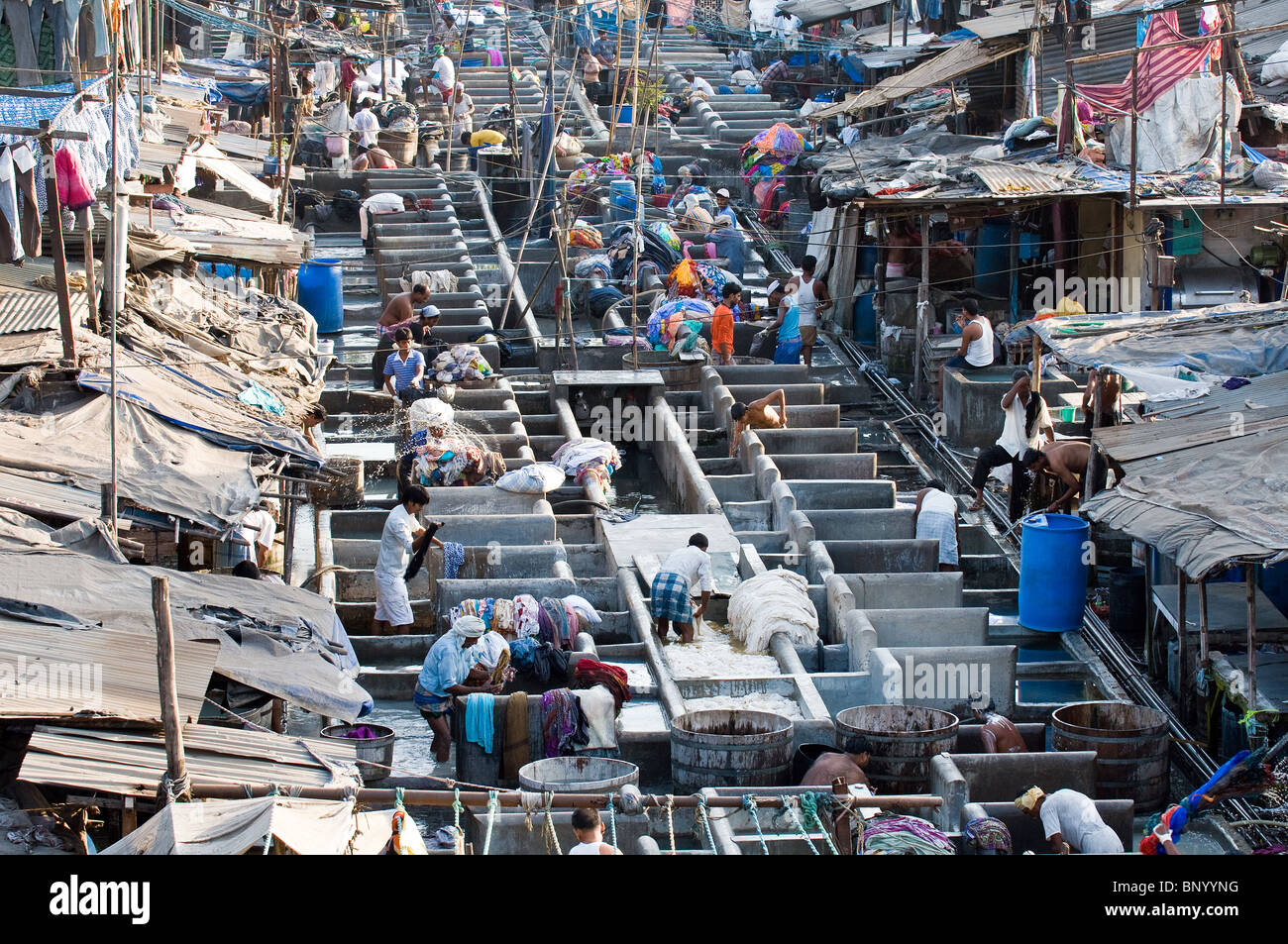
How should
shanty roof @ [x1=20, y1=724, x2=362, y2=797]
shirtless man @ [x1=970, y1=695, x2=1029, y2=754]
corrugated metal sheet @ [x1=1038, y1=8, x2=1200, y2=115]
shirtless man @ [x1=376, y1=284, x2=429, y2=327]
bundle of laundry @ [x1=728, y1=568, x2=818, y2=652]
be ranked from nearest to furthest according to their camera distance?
A: shanty roof @ [x1=20, y1=724, x2=362, y2=797] → shirtless man @ [x1=970, y1=695, x2=1029, y2=754] → bundle of laundry @ [x1=728, y1=568, x2=818, y2=652] → shirtless man @ [x1=376, y1=284, x2=429, y2=327] → corrugated metal sheet @ [x1=1038, y1=8, x2=1200, y2=115]

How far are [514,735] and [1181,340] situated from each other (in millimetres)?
7407

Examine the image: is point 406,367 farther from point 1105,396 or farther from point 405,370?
point 1105,396

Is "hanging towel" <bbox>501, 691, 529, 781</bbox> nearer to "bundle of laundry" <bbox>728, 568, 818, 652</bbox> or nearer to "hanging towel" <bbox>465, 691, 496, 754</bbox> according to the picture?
"hanging towel" <bbox>465, 691, 496, 754</bbox>

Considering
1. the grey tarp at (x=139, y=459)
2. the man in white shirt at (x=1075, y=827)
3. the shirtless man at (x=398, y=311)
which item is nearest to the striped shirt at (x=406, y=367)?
the shirtless man at (x=398, y=311)

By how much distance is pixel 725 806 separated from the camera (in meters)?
9.77

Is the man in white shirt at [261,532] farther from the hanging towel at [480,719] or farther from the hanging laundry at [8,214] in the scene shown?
the hanging towel at [480,719]

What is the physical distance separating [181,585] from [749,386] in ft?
39.1

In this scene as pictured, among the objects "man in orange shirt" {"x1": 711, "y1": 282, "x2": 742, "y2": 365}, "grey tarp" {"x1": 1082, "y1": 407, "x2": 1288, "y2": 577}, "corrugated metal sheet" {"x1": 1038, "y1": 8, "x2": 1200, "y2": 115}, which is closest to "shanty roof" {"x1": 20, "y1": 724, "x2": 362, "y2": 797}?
"grey tarp" {"x1": 1082, "y1": 407, "x2": 1288, "y2": 577}

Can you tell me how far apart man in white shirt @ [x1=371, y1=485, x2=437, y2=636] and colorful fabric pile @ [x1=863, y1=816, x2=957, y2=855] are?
17.6 feet

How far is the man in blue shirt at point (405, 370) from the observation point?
20.3 metres

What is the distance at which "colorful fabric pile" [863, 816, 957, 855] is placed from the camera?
931cm

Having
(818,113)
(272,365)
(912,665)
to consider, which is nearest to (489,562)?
(272,365)

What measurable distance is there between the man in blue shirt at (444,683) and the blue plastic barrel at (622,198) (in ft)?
54.0

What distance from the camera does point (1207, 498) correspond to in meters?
12.0
